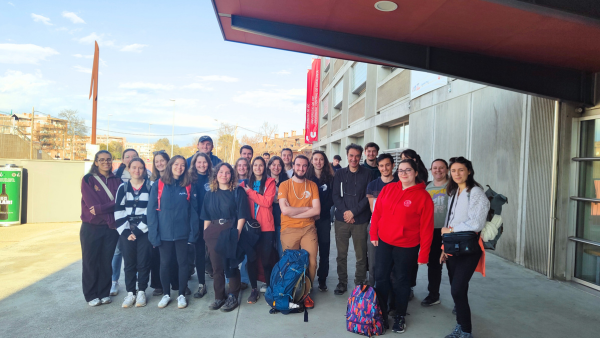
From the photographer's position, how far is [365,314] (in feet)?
12.3

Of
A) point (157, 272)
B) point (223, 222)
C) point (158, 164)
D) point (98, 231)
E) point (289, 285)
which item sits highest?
point (158, 164)

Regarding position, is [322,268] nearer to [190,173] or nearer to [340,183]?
[340,183]

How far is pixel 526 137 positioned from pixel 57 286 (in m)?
7.88

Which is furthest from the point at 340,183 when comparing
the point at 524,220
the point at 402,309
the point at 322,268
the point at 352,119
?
the point at 352,119

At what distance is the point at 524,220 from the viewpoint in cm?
636

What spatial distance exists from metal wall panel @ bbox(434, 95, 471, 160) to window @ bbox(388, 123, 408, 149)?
10.7ft

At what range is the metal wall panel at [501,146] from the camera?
661 cm

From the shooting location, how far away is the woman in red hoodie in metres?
3.76

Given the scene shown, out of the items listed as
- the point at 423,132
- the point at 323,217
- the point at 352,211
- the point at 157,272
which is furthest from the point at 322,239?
the point at 423,132

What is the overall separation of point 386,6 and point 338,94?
843 inches

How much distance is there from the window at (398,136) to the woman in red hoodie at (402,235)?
9.26m

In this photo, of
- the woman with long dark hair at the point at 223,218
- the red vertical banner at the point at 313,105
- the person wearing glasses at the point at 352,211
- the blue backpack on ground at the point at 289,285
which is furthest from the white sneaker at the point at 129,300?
the red vertical banner at the point at 313,105

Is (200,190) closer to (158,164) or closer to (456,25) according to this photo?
(158,164)

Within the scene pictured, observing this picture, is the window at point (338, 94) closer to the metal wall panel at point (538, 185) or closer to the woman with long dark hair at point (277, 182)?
the metal wall panel at point (538, 185)
